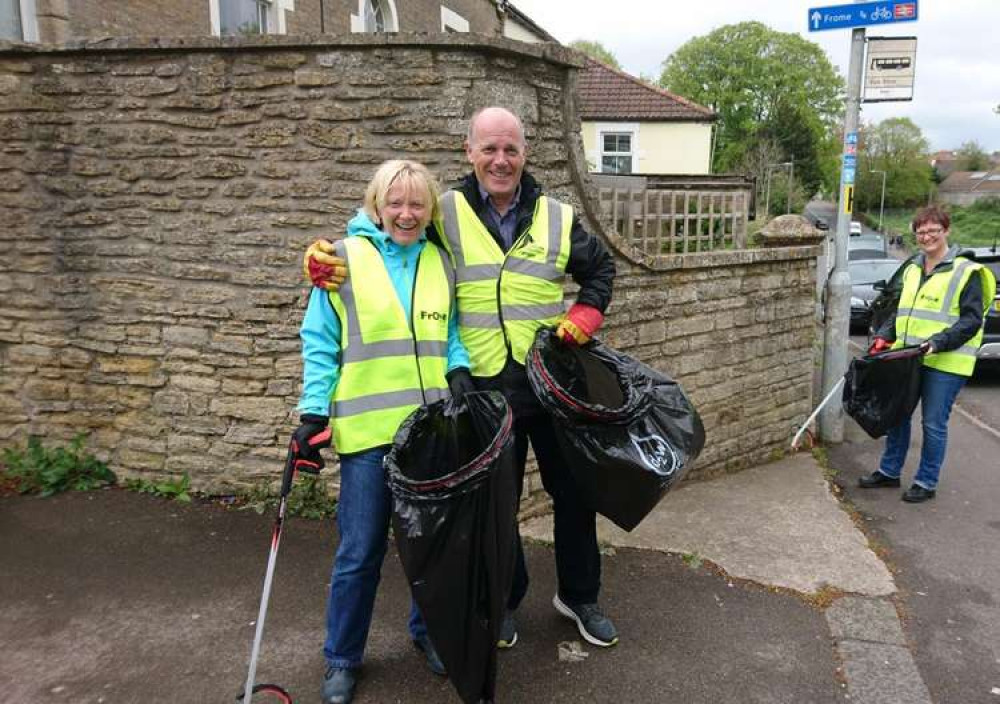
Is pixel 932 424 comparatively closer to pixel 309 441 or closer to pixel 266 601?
pixel 309 441

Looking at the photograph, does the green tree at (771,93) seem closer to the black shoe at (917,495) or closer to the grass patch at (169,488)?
the black shoe at (917,495)

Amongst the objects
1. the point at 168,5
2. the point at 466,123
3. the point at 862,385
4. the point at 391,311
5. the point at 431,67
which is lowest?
the point at 862,385

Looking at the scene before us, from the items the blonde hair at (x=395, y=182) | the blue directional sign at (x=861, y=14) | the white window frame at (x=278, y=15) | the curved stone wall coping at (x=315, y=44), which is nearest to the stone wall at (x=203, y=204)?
the curved stone wall coping at (x=315, y=44)

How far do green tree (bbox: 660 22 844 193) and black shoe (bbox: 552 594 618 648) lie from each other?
55.6 meters

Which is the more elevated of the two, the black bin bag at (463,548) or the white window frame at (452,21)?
the white window frame at (452,21)

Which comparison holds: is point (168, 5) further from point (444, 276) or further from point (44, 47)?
point (444, 276)

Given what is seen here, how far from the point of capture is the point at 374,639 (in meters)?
3.27

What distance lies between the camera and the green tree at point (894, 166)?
7388cm

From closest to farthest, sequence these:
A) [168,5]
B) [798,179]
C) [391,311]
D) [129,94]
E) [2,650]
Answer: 1. [391,311]
2. [2,650]
3. [129,94]
4. [168,5]
5. [798,179]

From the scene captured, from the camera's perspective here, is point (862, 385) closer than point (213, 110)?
No

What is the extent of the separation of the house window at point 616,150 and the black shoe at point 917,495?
21145 millimetres

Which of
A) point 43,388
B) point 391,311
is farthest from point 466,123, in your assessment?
point 43,388

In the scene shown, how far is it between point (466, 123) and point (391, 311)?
181 centimetres

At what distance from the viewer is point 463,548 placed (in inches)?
93.8
